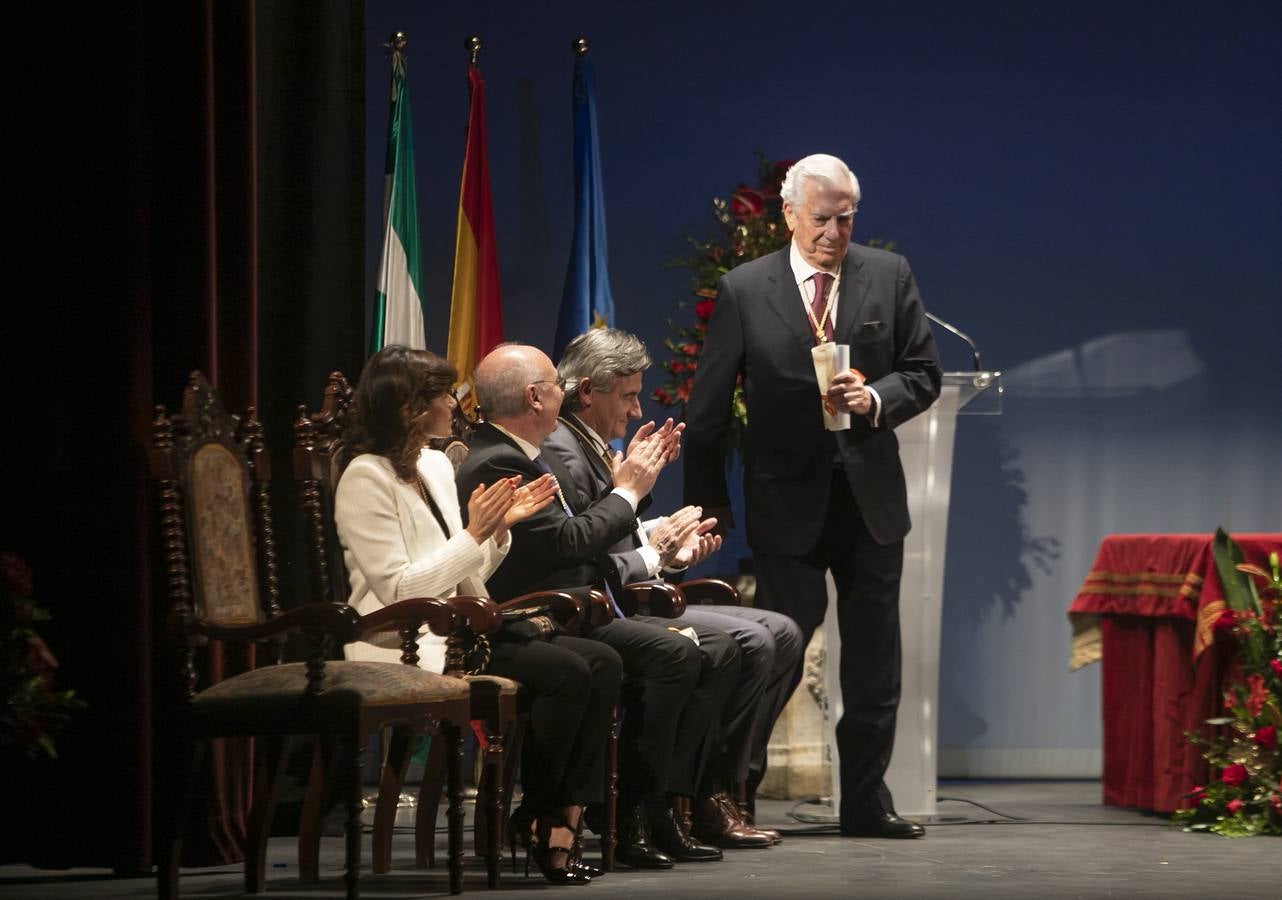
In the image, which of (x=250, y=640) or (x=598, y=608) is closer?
(x=250, y=640)

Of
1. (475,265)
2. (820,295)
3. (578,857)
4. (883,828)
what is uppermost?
(475,265)

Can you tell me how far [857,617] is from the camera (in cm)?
439

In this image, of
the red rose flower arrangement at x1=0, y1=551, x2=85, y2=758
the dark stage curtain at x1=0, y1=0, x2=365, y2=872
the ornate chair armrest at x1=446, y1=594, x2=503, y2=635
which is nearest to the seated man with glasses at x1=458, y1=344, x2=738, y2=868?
the ornate chair armrest at x1=446, y1=594, x2=503, y2=635

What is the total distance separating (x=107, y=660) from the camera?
12.6 ft

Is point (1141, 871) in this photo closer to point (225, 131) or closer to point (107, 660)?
point (107, 660)

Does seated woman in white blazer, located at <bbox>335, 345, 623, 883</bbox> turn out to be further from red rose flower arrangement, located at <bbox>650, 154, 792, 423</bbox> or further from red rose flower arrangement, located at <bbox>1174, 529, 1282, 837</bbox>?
red rose flower arrangement, located at <bbox>650, 154, 792, 423</bbox>

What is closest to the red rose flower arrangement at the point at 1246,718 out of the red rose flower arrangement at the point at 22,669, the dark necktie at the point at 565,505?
the dark necktie at the point at 565,505

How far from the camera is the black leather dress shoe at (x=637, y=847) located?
12.2ft

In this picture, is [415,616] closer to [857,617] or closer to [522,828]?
[522,828]

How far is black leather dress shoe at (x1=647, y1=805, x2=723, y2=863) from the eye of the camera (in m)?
3.83

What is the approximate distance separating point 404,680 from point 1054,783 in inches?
141

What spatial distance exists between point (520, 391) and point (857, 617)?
118 centimetres

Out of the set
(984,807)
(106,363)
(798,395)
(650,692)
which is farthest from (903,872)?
(106,363)

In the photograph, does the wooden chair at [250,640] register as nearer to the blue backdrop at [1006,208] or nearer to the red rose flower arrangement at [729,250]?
the red rose flower arrangement at [729,250]
